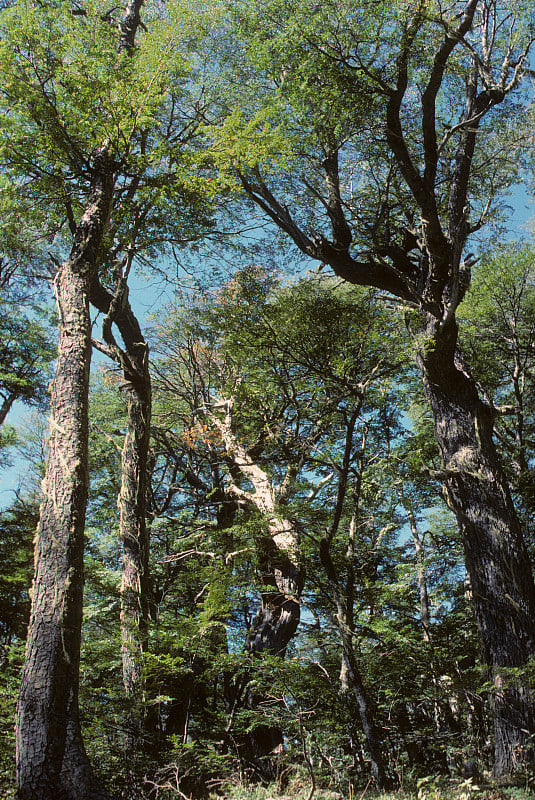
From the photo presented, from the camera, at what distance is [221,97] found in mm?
9656

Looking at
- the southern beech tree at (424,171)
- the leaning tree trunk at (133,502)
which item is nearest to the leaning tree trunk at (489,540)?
the southern beech tree at (424,171)

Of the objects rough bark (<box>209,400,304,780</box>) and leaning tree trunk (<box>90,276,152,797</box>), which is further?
rough bark (<box>209,400,304,780</box>)

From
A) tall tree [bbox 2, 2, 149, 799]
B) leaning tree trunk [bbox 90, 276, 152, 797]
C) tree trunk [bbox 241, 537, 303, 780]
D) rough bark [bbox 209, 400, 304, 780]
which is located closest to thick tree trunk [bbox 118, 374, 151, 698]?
leaning tree trunk [bbox 90, 276, 152, 797]

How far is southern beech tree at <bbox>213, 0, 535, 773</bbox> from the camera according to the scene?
556 centimetres

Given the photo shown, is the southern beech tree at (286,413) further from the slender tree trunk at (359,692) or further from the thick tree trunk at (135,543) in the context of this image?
the thick tree trunk at (135,543)

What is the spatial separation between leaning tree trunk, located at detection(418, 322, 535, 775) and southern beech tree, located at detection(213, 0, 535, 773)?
0.01 m

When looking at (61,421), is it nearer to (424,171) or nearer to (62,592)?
(62,592)

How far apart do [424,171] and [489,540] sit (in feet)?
16.6

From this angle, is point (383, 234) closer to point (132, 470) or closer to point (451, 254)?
point (451, 254)

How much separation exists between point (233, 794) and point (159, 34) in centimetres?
819

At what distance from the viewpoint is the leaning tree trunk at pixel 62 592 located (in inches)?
126

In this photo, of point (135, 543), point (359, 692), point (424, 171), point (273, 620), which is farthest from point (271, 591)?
point (424, 171)

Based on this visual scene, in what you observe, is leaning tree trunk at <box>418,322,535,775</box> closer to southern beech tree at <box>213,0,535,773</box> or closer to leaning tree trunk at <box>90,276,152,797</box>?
southern beech tree at <box>213,0,535,773</box>

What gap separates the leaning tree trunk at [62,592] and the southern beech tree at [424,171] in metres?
3.21
